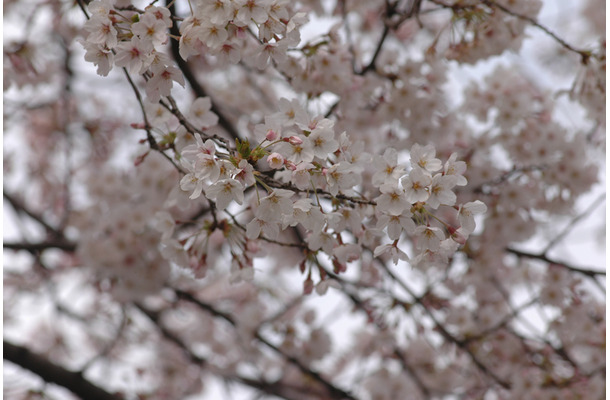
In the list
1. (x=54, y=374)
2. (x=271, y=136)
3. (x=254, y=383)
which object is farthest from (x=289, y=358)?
(x=271, y=136)

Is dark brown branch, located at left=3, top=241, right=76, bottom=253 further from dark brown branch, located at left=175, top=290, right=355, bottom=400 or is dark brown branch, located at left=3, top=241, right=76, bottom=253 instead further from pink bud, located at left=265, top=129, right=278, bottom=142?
pink bud, located at left=265, top=129, right=278, bottom=142

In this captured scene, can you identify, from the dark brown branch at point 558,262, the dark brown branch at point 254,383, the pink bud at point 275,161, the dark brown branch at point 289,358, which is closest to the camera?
the pink bud at point 275,161

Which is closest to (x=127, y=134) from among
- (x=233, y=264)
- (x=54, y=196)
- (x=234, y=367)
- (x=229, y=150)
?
(x=54, y=196)

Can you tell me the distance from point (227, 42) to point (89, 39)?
1.21ft

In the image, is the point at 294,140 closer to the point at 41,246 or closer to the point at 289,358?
the point at 289,358

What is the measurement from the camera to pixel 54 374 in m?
2.89

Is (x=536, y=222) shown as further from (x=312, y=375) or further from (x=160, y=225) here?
(x=160, y=225)

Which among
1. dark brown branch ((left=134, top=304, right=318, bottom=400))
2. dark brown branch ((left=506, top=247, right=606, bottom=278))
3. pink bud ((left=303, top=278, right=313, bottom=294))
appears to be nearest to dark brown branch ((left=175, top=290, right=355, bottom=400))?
dark brown branch ((left=134, top=304, right=318, bottom=400))

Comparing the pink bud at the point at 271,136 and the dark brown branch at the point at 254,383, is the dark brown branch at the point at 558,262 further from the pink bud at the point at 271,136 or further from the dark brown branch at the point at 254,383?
the pink bud at the point at 271,136

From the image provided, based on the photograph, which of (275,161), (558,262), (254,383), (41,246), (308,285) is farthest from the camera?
(254,383)

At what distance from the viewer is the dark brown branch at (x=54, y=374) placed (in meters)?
2.84

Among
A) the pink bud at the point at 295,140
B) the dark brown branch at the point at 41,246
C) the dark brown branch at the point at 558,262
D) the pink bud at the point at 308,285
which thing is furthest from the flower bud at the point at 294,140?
the dark brown branch at the point at 41,246

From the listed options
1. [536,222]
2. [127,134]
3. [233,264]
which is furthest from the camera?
[127,134]

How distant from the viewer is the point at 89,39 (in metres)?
1.51
